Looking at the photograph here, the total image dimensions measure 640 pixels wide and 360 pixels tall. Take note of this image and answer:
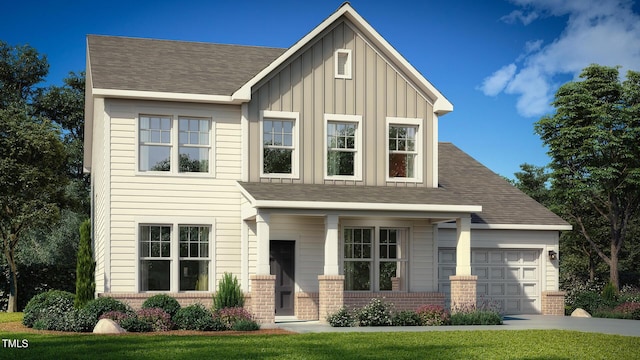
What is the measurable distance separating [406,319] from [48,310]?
9.62 m

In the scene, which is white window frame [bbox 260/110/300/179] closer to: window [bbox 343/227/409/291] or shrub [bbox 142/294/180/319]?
window [bbox 343/227/409/291]

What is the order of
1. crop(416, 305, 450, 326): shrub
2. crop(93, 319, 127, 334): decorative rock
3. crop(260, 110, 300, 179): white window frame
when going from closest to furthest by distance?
crop(93, 319, 127, 334): decorative rock, crop(416, 305, 450, 326): shrub, crop(260, 110, 300, 179): white window frame

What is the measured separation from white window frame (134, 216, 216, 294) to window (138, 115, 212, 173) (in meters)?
1.41

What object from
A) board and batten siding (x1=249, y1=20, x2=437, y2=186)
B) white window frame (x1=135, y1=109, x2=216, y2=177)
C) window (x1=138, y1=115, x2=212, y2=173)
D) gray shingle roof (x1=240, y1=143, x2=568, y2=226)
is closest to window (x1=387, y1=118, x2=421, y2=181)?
board and batten siding (x1=249, y1=20, x2=437, y2=186)

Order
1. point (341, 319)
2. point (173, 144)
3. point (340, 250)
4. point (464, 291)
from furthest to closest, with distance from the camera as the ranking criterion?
point (340, 250) < point (464, 291) < point (173, 144) < point (341, 319)

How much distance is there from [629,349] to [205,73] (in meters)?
14.6

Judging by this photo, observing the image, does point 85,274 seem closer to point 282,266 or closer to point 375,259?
point 282,266

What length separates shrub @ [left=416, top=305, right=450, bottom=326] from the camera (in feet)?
73.6

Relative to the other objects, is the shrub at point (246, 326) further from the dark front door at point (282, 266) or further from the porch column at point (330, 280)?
the dark front door at point (282, 266)

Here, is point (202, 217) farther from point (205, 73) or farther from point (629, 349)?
point (629, 349)

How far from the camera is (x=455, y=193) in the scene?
25250 millimetres

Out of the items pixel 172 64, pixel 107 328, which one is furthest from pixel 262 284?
pixel 172 64

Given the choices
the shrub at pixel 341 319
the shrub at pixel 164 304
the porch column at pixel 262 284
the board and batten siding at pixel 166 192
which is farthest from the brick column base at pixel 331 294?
the shrub at pixel 164 304

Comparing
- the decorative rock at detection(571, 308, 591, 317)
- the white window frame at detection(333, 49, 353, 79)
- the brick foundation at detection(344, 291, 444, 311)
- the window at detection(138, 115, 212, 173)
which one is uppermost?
the white window frame at detection(333, 49, 353, 79)
